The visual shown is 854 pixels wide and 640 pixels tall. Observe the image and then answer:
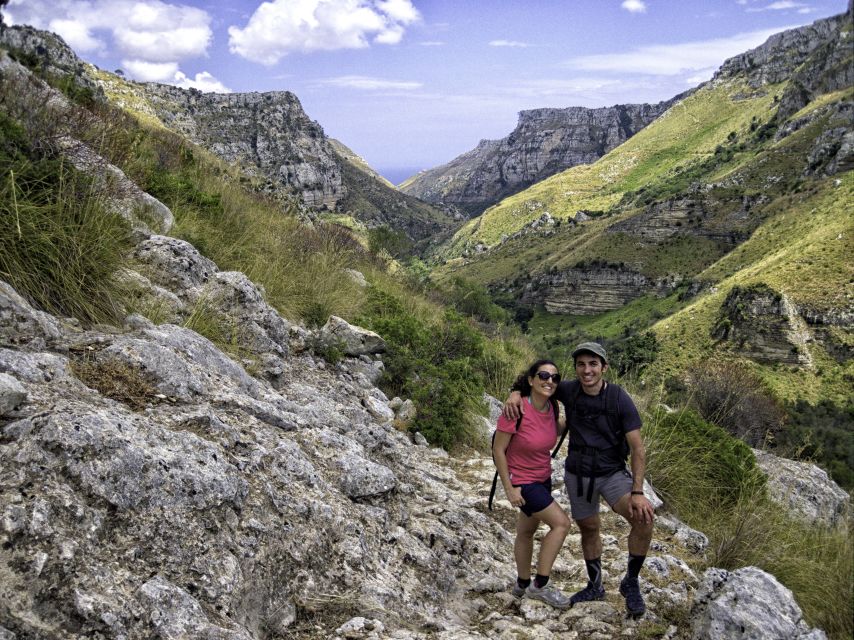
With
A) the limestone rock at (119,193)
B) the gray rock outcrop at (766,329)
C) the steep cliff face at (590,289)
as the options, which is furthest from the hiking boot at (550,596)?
the steep cliff face at (590,289)

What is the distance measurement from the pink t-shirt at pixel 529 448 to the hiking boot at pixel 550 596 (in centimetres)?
71

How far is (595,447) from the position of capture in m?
3.66

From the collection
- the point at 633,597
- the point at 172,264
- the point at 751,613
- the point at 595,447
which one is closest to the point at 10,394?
the point at 172,264

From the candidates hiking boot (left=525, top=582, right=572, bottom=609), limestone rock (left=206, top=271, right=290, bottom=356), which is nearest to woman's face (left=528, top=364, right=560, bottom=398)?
hiking boot (left=525, top=582, right=572, bottom=609)

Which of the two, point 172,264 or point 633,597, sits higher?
point 172,264

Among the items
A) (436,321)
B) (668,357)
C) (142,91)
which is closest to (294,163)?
(142,91)

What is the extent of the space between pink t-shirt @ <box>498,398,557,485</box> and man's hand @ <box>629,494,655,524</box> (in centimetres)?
57

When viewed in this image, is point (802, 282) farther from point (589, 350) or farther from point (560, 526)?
point (560, 526)

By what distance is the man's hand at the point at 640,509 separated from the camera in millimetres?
3398

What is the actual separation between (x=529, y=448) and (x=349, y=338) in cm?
348

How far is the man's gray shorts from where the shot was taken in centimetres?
362

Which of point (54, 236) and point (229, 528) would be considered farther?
point (54, 236)

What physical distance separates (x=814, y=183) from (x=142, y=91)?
387 feet

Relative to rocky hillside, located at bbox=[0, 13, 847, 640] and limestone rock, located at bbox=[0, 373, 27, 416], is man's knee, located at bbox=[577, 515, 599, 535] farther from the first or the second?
limestone rock, located at bbox=[0, 373, 27, 416]
